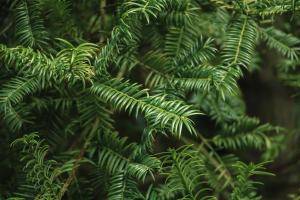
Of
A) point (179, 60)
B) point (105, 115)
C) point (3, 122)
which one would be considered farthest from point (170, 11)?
point (3, 122)

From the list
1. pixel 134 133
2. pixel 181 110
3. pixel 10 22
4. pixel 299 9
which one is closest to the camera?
pixel 181 110

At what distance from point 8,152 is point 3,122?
6 cm

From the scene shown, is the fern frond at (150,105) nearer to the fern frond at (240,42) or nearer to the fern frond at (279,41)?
the fern frond at (240,42)

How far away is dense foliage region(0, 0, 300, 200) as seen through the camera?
68 cm

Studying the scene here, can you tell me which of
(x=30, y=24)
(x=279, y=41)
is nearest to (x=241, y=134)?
(x=279, y=41)

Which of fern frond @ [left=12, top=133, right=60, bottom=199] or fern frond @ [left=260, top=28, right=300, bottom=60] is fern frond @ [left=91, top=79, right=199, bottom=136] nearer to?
fern frond @ [left=12, top=133, right=60, bottom=199]

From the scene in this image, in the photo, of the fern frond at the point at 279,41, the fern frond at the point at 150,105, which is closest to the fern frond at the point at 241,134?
the fern frond at the point at 279,41

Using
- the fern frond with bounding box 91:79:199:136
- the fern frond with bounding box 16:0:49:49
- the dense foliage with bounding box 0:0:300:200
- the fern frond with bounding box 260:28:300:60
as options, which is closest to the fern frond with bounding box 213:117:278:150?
the dense foliage with bounding box 0:0:300:200

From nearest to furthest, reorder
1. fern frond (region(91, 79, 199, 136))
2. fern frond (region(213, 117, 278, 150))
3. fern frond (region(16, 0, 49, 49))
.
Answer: fern frond (region(91, 79, 199, 136)) → fern frond (region(16, 0, 49, 49)) → fern frond (region(213, 117, 278, 150))

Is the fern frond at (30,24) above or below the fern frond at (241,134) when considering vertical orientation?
above

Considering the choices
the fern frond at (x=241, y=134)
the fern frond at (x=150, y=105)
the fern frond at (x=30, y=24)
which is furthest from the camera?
the fern frond at (x=241, y=134)

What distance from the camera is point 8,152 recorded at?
82 cm

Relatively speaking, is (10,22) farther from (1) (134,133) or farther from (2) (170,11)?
(1) (134,133)

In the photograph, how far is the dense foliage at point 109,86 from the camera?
678 millimetres
